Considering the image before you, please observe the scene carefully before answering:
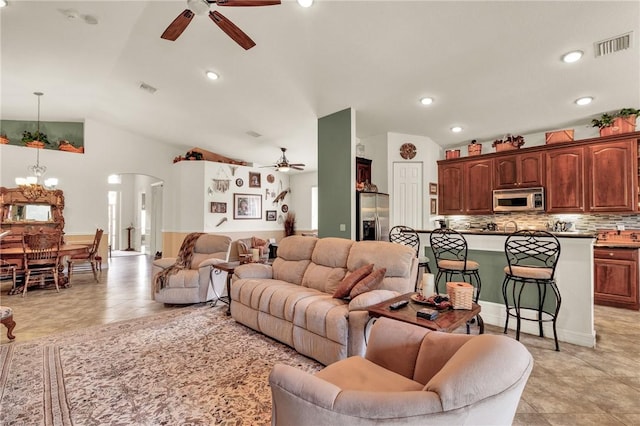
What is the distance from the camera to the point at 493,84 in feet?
12.6

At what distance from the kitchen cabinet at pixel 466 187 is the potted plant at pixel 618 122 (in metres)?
1.52

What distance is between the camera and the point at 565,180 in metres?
4.78

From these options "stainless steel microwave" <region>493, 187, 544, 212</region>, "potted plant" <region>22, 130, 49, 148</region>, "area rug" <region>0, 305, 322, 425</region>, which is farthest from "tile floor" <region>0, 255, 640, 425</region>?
"potted plant" <region>22, 130, 49, 148</region>

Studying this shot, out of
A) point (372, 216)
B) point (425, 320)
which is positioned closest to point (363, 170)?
point (372, 216)

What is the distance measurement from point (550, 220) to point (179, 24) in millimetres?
6044

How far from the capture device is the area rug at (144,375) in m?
1.95

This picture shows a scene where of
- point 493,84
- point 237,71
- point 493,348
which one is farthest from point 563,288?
point 237,71

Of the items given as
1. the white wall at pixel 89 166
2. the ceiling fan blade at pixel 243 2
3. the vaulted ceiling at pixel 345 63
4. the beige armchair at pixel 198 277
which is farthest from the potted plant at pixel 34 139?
the ceiling fan blade at pixel 243 2

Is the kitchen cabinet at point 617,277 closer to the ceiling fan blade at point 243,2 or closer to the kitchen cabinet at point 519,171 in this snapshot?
the kitchen cabinet at point 519,171

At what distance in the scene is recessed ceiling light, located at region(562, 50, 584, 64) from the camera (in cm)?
317

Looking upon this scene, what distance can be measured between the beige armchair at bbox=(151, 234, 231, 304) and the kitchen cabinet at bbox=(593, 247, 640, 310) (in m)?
5.45

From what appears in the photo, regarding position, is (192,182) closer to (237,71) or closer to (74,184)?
(74,184)

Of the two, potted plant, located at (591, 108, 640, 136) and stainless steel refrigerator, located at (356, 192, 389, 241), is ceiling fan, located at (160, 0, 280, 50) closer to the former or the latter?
stainless steel refrigerator, located at (356, 192, 389, 241)

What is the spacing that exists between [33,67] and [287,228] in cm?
668
